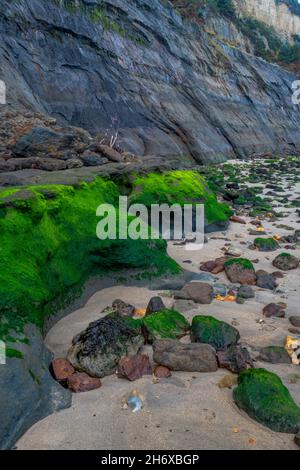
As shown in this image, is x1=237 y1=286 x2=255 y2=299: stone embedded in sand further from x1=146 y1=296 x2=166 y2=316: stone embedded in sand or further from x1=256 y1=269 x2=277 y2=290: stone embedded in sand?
x1=146 y1=296 x2=166 y2=316: stone embedded in sand

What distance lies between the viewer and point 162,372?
298 cm

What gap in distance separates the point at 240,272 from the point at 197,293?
1.00 meters

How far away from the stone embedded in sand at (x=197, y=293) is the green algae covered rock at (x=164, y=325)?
0.63m

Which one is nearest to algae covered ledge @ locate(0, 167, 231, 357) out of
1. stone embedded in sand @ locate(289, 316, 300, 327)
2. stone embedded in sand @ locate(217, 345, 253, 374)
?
stone embedded in sand @ locate(217, 345, 253, 374)

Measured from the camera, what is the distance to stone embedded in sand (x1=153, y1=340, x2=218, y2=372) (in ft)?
9.96

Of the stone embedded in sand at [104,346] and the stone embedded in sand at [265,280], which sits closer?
the stone embedded in sand at [104,346]

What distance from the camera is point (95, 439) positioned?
2.31 metres

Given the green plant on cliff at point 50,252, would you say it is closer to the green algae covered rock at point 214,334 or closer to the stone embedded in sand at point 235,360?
the green algae covered rock at point 214,334

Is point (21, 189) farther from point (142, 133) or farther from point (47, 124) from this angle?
point (142, 133)

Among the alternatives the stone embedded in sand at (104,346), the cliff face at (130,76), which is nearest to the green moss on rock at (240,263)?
the stone embedded in sand at (104,346)

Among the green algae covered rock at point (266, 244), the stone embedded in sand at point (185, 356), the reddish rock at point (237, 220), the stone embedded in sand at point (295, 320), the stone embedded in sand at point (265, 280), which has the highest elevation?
the reddish rock at point (237, 220)

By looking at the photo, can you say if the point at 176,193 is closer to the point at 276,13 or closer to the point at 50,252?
the point at 50,252

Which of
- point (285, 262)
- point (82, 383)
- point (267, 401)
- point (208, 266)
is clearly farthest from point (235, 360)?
point (285, 262)

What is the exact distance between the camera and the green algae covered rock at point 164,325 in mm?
3449
